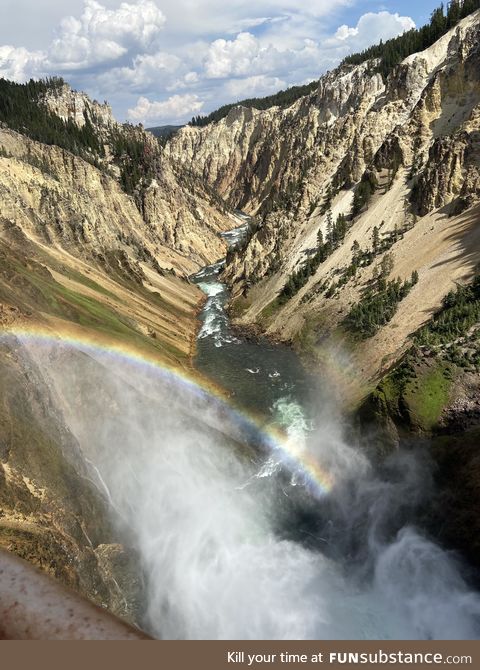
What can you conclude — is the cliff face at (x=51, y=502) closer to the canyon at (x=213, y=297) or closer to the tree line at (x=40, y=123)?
the canyon at (x=213, y=297)

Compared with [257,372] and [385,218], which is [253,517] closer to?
[257,372]

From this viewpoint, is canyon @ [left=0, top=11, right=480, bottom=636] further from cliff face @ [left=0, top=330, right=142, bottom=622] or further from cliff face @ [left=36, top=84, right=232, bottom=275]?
cliff face @ [left=36, top=84, right=232, bottom=275]

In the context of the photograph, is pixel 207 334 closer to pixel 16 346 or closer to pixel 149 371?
pixel 149 371

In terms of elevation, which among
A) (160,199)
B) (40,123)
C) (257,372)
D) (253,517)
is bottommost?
(253,517)

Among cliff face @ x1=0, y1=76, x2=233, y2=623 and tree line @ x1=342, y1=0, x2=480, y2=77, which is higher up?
tree line @ x1=342, y1=0, x2=480, y2=77

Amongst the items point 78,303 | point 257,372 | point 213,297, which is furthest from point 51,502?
point 213,297

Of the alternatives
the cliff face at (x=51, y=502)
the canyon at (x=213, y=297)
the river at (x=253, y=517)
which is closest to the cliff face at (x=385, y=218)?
the canyon at (x=213, y=297)

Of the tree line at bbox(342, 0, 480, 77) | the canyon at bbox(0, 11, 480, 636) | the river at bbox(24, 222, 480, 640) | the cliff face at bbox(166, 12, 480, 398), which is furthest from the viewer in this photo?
the tree line at bbox(342, 0, 480, 77)

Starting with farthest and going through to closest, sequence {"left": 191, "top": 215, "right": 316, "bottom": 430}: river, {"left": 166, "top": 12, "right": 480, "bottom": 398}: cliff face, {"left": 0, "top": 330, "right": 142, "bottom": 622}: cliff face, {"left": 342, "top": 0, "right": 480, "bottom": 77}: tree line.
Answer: {"left": 342, "top": 0, "right": 480, "bottom": 77}: tree line
{"left": 166, "top": 12, "right": 480, "bottom": 398}: cliff face
{"left": 191, "top": 215, "right": 316, "bottom": 430}: river
{"left": 0, "top": 330, "right": 142, "bottom": 622}: cliff face

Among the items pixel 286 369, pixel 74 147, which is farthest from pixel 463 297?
pixel 74 147

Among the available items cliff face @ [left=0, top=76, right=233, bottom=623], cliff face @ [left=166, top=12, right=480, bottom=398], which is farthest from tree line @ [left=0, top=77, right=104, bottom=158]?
cliff face @ [left=166, top=12, right=480, bottom=398]
